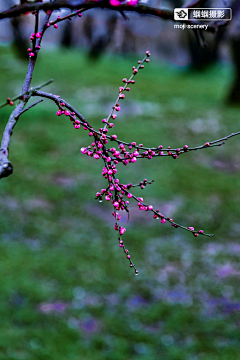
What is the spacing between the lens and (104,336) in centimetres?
560

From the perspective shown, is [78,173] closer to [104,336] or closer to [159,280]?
[159,280]

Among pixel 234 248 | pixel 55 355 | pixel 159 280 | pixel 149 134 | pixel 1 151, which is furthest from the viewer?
pixel 149 134

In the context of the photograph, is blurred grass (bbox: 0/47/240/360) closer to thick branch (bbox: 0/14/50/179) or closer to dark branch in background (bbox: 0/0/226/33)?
thick branch (bbox: 0/14/50/179)

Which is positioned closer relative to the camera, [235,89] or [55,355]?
[55,355]

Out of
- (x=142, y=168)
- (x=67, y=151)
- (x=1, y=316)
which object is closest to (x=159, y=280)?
(x=1, y=316)

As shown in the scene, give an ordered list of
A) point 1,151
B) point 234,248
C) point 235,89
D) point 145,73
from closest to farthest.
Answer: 1. point 1,151
2. point 234,248
3. point 235,89
4. point 145,73

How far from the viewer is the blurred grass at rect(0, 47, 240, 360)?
220 inches

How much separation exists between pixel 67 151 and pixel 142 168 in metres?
2.37

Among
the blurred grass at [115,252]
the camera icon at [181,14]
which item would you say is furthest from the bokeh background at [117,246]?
the camera icon at [181,14]

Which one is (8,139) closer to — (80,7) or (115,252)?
(80,7)

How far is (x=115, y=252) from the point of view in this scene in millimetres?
7508

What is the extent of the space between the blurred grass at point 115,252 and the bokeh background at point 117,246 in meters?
0.02

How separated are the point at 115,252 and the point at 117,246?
0.67 feet

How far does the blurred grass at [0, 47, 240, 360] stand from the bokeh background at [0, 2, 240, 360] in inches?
0.9
